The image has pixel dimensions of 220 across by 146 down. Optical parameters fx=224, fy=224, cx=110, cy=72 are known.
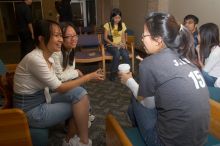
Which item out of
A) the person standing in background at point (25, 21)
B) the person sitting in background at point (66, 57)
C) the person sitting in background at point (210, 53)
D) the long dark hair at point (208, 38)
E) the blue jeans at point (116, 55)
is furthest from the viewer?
the person standing in background at point (25, 21)

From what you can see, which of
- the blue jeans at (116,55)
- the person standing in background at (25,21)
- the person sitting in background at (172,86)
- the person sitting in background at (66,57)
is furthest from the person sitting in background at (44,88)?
the person standing in background at (25,21)

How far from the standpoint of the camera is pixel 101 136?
7.45ft

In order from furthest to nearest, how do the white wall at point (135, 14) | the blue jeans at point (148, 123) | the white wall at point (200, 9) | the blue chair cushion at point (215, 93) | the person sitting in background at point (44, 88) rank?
the white wall at point (135, 14)
the white wall at point (200, 9)
the blue chair cushion at point (215, 93)
the person sitting in background at point (44, 88)
the blue jeans at point (148, 123)

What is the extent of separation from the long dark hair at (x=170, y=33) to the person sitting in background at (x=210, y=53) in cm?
121

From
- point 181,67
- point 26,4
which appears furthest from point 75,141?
point 26,4

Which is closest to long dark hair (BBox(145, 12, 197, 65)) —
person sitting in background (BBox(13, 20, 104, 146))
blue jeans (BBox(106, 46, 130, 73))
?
person sitting in background (BBox(13, 20, 104, 146))

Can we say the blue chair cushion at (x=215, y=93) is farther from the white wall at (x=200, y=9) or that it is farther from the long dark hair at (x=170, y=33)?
the white wall at (x=200, y=9)

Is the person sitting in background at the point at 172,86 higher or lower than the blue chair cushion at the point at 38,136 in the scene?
higher

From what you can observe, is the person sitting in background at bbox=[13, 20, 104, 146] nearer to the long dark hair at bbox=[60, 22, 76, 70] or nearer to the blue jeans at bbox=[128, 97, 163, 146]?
the long dark hair at bbox=[60, 22, 76, 70]

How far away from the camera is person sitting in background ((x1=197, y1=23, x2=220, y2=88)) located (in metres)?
2.32

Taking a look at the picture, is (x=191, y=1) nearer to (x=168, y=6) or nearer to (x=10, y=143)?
(x=168, y=6)

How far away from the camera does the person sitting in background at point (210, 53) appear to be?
2.32 m

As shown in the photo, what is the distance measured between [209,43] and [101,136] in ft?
5.00

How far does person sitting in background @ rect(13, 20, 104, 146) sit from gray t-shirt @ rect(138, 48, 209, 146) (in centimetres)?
73
